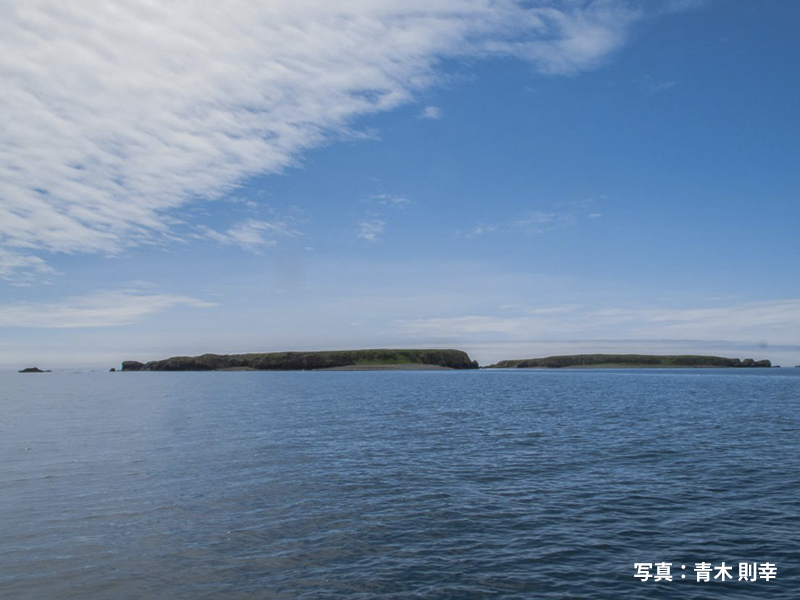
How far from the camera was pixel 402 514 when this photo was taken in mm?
25500

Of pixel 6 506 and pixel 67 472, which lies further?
pixel 67 472

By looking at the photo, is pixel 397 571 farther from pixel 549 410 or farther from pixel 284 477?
pixel 549 410

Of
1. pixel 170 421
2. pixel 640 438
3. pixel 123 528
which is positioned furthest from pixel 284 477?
pixel 170 421

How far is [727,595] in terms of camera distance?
17094 mm

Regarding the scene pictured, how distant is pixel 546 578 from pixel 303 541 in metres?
9.44

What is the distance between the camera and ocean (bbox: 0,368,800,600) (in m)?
18.3

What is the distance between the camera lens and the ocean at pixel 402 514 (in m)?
18.3

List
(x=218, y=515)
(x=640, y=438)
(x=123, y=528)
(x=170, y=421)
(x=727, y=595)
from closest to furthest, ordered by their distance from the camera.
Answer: (x=727, y=595), (x=123, y=528), (x=218, y=515), (x=640, y=438), (x=170, y=421)

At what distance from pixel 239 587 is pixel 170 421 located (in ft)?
166

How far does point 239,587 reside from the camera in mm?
17891

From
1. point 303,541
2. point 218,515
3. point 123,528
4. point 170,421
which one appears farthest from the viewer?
point 170,421

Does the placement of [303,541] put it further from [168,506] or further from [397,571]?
[168,506]

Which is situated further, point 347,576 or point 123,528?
point 123,528

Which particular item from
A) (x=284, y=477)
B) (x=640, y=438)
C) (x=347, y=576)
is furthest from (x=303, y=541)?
(x=640, y=438)
